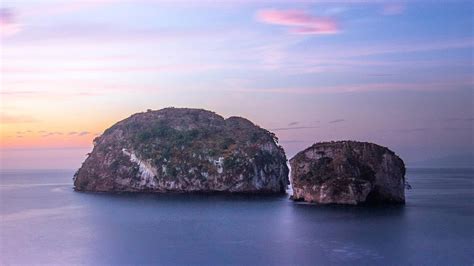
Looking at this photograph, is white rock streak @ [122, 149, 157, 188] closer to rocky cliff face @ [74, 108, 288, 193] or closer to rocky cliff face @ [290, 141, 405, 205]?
rocky cliff face @ [74, 108, 288, 193]

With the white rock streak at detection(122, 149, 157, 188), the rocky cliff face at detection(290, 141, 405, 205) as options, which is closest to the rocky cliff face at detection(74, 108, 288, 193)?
the white rock streak at detection(122, 149, 157, 188)

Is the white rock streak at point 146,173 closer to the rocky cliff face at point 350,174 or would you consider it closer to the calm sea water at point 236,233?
the calm sea water at point 236,233

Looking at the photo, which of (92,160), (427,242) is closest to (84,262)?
(427,242)

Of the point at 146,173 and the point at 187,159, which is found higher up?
the point at 187,159

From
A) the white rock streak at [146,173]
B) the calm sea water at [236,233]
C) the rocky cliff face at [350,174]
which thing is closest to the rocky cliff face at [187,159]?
the white rock streak at [146,173]

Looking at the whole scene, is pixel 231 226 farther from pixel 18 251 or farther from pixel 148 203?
pixel 148 203

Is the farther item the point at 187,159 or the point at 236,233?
the point at 187,159

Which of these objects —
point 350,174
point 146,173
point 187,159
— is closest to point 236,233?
point 350,174

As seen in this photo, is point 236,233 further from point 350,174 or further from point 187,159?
point 187,159
